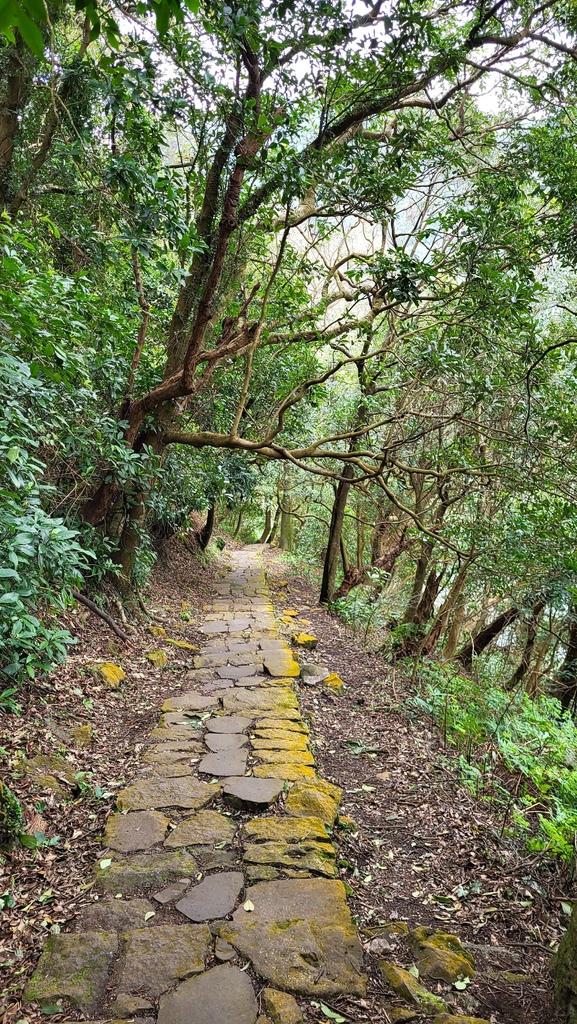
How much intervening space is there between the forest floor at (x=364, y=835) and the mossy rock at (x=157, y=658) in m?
0.08

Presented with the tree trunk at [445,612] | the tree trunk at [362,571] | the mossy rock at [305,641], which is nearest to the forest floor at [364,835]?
the mossy rock at [305,641]

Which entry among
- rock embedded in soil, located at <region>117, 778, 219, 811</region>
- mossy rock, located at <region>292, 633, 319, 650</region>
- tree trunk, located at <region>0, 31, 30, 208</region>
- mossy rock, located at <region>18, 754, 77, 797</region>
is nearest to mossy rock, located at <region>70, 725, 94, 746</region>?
mossy rock, located at <region>18, 754, 77, 797</region>

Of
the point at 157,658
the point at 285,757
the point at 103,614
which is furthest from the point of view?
the point at 157,658

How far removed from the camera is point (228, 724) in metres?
4.16

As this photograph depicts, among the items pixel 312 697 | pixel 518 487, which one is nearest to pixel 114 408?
pixel 312 697

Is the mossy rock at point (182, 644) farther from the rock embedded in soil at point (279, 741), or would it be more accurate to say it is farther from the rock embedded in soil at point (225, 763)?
the rock embedded in soil at point (225, 763)

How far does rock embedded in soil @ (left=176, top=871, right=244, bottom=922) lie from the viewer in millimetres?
2332

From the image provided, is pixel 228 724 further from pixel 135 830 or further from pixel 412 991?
pixel 412 991

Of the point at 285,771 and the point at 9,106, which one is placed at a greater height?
the point at 9,106

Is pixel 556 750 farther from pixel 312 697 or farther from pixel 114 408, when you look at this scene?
pixel 114 408

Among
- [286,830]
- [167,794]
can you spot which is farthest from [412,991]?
[167,794]

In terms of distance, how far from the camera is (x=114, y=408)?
18.0 ft

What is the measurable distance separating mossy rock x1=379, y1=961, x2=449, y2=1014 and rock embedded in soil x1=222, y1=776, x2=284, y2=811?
3.69 feet

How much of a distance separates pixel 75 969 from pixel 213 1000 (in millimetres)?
A: 539
